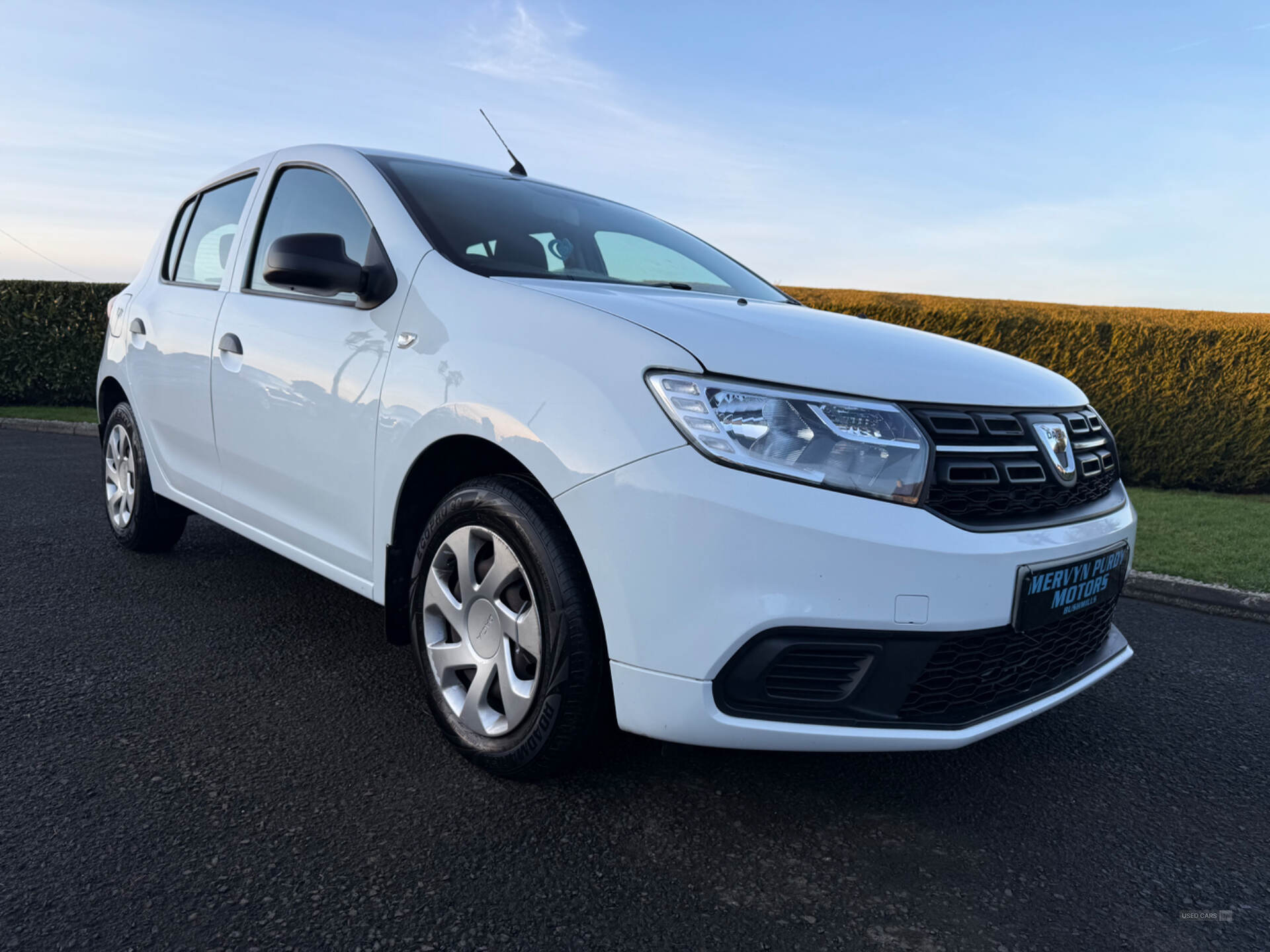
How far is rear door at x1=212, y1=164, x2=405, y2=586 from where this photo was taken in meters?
2.58

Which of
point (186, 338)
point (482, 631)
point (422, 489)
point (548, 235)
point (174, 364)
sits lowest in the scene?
point (482, 631)

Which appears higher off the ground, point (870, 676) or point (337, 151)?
point (337, 151)

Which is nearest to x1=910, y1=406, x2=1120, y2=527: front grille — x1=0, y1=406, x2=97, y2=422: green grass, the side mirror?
the side mirror

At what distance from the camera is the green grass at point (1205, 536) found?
194 inches

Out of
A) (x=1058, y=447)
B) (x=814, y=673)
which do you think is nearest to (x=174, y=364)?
(x=814, y=673)

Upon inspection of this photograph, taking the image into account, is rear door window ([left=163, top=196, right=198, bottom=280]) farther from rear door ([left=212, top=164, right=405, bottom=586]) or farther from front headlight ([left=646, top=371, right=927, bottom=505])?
front headlight ([left=646, top=371, right=927, bottom=505])

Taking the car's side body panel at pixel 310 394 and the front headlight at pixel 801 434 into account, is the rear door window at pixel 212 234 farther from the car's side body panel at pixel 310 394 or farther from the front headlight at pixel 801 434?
the front headlight at pixel 801 434

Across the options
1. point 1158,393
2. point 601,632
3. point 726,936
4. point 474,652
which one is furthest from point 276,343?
point 1158,393

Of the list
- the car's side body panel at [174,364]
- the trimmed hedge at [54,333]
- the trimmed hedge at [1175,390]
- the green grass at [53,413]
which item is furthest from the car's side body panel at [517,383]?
the trimmed hedge at [54,333]

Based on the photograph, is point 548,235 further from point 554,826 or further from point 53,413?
point 53,413

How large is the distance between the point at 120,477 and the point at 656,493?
3.49 m

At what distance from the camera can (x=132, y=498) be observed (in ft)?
13.9

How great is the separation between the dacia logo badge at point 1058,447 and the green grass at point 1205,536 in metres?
3.07

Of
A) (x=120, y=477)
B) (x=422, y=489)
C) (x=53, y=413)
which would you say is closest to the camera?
(x=422, y=489)
